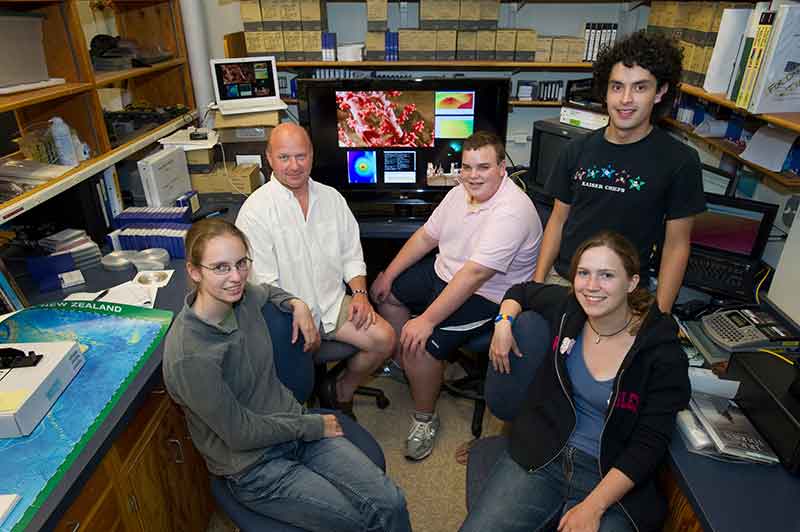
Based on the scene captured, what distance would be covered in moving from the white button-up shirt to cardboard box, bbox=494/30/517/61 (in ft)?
5.49

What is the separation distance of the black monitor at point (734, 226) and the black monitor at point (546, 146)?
33.6 inches

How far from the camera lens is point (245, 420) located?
1.38 meters

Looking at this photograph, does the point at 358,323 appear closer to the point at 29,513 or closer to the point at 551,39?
the point at 29,513

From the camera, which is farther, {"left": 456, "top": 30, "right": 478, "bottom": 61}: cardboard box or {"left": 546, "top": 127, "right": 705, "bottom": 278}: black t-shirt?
{"left": 456, "top": 30, "right": 478, "bottom": 61}: cardboard box

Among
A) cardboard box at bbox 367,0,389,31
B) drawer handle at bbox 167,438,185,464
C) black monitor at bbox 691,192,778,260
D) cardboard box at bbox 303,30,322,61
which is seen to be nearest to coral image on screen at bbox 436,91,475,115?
cardboard box at bbox 367,0,389,31

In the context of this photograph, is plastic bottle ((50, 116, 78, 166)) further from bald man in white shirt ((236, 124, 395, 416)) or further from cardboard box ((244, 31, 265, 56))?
cardboard box ((244, 31, 265, 56))

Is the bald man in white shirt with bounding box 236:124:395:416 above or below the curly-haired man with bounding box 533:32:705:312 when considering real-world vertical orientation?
below

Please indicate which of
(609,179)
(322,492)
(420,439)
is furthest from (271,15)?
(322,492)

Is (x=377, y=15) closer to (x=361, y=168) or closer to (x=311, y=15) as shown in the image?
(x=311, y=15)

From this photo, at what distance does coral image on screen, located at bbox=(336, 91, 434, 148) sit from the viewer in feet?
8.87

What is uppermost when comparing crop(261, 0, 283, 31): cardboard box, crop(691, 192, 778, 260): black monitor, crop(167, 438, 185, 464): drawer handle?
crop(261, 0, 283, 31): cardboard box

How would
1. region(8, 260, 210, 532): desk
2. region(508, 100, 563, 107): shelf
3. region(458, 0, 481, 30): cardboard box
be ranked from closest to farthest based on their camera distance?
region(8, 260, 210, 532): desk → region(458, 0, 481, 30): cardboard box → region(508, 100, 563, 107): shelf

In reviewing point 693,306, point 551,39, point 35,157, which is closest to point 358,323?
point 693,306

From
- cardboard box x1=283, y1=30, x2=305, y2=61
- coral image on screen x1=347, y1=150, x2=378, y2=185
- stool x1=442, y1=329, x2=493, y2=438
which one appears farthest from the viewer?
cardboard box x1=283, y1=30, x2=305, y2=61
